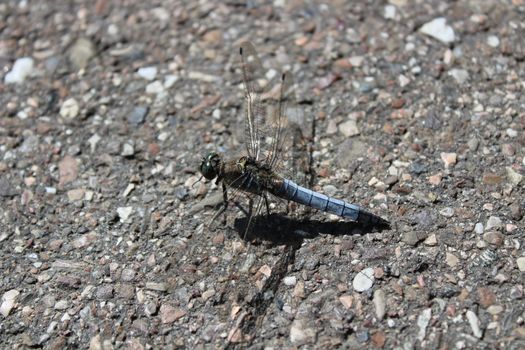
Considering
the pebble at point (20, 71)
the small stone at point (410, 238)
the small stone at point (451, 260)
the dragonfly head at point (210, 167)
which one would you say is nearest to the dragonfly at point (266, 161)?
the dragonfly head at point (210, 167)

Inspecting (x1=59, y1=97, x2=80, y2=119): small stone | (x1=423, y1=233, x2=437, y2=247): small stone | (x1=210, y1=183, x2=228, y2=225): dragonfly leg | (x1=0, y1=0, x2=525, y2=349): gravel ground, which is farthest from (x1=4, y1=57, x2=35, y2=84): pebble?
(x1=423, y1=233, x2=437, y2=247): small stone

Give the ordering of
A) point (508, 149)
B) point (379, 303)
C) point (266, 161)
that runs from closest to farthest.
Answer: point (379, 303) < point (508, 149) < point (266, 161)

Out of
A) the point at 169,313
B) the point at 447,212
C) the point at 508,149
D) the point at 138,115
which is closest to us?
the point at 169,313

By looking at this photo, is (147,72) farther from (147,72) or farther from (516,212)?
(516,212)

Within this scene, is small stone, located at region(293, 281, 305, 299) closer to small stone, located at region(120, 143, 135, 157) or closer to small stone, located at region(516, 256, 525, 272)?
small stone, located at region(516, 256, 525, 272)

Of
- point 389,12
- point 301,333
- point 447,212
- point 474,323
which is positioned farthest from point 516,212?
point 389,12

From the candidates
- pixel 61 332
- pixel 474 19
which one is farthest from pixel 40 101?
pixel 474 19

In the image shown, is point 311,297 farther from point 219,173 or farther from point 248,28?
point 248,28
